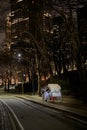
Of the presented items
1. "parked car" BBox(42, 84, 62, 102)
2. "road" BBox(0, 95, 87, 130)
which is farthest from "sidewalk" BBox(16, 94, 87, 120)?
"road" BBox(0, 95, 87, 130)

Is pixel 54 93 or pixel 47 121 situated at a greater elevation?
pixel 54 93

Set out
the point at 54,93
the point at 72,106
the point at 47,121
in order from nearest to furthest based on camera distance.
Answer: the point at 47,121 → the point at 72,106 → the point at 54,93

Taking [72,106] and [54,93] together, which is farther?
[54,93]

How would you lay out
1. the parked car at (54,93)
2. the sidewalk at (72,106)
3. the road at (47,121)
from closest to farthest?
1. the road at (47,121)
2. the sidewalk at (72,106)
3. the parked car at (54,93)

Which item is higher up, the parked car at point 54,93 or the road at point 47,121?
the parked car at point 54,93

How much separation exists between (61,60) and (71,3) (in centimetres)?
3532

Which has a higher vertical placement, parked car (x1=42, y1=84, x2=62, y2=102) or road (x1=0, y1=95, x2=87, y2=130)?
parked car (x1=42, y1=84, x2=62, y2=102)

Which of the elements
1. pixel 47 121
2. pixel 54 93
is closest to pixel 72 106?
pixel 54 93

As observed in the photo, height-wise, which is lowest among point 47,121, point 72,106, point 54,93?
point 47,121

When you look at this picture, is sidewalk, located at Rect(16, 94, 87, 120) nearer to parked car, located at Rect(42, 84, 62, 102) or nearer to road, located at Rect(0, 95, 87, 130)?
parked car, located at Rect(42, 84, 62, 102)

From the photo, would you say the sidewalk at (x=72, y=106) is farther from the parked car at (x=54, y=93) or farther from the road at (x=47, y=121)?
the road at (x=47, y=121)

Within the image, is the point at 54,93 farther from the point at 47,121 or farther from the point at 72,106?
the point at 47,121

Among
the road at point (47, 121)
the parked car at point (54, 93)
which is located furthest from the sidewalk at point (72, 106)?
the road at point (47, 121)

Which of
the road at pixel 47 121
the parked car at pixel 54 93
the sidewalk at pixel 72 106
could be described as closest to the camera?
the road at pixel 47 121
